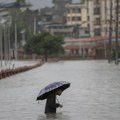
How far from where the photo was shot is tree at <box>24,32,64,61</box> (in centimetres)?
11550

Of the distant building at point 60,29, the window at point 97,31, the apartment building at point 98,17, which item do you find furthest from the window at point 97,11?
the distant building at point 60,29

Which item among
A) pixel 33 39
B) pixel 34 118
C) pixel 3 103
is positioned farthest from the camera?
pixel 33 39

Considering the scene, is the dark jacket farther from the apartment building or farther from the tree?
the apartment building

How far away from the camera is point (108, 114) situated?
1466 centimetres

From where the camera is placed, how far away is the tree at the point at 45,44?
116m

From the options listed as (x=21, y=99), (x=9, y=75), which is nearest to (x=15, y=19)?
(x=9, y=75)

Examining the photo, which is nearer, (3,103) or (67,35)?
(3,103)

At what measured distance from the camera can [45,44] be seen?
115812mm

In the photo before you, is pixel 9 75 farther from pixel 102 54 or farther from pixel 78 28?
pixel 78 28

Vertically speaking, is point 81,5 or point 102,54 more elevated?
point 81,5

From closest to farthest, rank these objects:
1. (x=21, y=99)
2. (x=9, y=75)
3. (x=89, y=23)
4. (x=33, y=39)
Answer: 1. (x=21, y=99)
2. (x=9, y=75)
3. (x=33, y=39)
4. (x=89, y=23)

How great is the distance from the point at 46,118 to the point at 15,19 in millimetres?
148785

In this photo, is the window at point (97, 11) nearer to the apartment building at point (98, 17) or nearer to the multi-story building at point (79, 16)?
the apartment building at point (98, 17)

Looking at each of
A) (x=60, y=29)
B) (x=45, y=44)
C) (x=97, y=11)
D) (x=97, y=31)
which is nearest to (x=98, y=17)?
(x=97, y=11)
